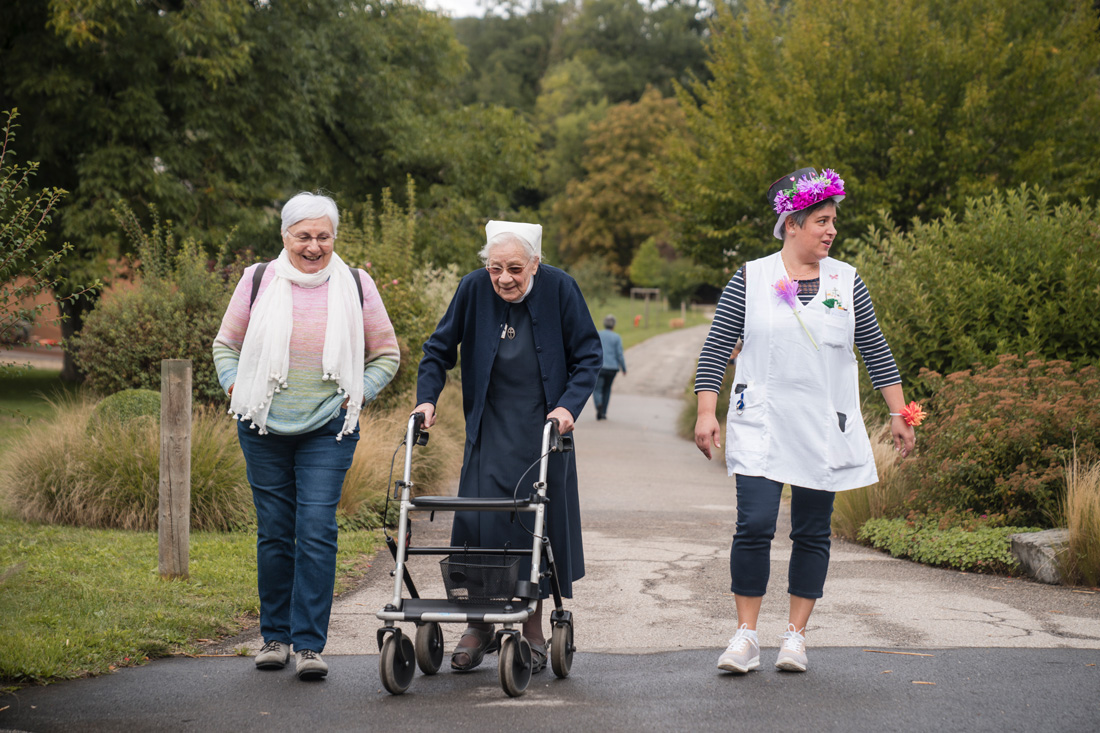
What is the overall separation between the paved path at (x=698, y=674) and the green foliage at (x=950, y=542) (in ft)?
0.50

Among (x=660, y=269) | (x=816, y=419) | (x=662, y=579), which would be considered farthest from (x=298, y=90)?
(x=660, y=269)

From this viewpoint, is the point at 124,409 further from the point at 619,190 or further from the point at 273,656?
the point at 619,190

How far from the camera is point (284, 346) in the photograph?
432 cm

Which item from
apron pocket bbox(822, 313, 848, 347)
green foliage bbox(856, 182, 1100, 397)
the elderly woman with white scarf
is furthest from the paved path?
green foliage bbox(856, 182, 1100, 397)

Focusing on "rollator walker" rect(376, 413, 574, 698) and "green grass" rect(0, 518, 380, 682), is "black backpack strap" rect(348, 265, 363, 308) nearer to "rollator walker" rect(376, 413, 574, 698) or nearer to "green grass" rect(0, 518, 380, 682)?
"rollator walker" rect(376, 413, 574, 698)

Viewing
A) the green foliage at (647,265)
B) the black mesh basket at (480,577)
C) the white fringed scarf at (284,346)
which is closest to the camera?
the black mesh basket at (480,577)

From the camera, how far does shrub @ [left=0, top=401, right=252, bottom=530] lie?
301 inches

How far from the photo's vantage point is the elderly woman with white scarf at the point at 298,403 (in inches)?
171

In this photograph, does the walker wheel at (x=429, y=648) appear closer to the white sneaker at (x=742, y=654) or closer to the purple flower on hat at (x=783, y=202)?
the white sneaker at (x=742, y=654)

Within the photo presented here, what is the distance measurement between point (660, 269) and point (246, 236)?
137 ft

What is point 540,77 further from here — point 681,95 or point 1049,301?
point 1049,301

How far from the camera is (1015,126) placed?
1636cm

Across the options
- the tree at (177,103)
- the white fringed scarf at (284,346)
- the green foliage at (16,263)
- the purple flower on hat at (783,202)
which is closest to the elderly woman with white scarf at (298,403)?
the white fringed scarf at (284,346)

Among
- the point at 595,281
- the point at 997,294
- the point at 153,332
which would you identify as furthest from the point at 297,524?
the point at 595,281
